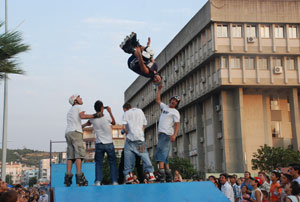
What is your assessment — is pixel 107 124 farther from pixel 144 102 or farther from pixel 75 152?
pixel 144 102

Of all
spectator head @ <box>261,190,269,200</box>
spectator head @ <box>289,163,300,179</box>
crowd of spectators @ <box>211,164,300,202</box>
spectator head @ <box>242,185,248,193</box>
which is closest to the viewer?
crowd of spectators @ <box>211,164,300,202</box>

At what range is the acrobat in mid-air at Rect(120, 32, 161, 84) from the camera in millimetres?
9805

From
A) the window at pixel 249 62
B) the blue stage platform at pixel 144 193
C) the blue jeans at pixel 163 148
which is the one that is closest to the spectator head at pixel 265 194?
the blue jeans at pixel 163 148

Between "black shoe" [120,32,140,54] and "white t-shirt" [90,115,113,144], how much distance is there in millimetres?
1563

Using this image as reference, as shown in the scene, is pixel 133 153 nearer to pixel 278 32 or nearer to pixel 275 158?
pixel 275 158

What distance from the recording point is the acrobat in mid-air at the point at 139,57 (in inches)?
386

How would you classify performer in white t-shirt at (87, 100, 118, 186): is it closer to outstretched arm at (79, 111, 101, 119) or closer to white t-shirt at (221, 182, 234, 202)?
outstretched arm at (79, 111, 101, 119)

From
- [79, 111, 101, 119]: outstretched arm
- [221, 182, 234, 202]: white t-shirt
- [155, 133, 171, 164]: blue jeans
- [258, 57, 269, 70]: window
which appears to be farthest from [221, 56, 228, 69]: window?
[79, 111, 101, 119]: outstretched arm

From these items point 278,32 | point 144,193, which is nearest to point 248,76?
point 278,32

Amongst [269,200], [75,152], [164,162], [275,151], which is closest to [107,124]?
[75,152]

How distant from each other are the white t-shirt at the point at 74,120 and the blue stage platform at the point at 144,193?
1.80 meters

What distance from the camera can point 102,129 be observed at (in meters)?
9.71

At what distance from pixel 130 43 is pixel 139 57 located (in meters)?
0.38

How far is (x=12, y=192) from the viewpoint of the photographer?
503 centimetres
